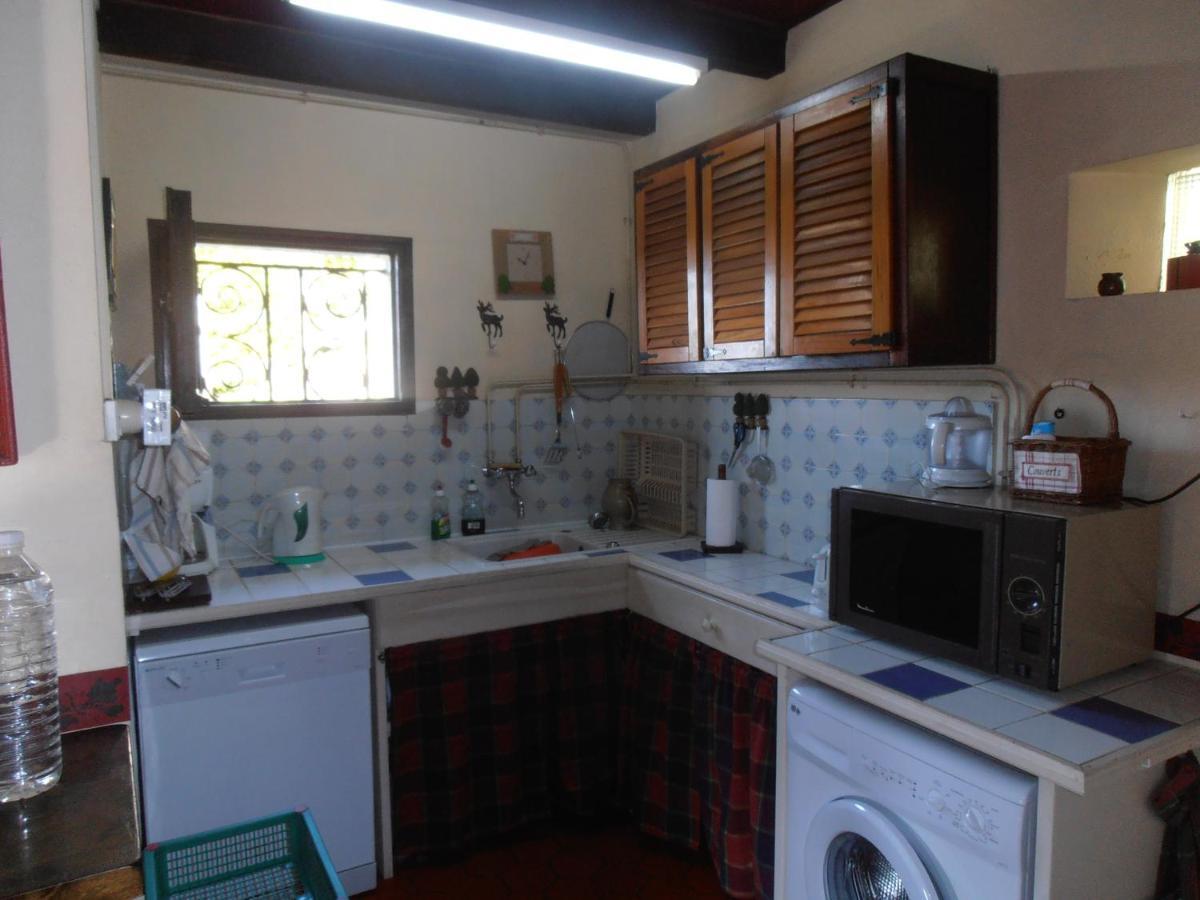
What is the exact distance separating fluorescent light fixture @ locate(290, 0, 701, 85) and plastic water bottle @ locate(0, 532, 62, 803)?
1351 millimetres

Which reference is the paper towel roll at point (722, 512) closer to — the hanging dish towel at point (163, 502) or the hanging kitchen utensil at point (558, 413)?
the hanging kitchen utensil at point (558, 413)

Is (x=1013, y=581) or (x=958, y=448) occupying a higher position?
(x=958, y=448)

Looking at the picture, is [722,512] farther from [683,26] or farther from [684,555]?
[683,26]

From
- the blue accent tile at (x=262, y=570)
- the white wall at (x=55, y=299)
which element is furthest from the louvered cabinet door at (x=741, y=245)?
the white wall at (x=55, y=299)

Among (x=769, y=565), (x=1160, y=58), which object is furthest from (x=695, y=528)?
(x=1160, y=58)

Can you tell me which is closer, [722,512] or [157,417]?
[157,417]

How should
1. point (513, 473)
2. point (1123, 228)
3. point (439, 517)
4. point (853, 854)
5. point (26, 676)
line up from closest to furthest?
1. point (26, 676)
2. point (853, 854)
3. point (1123, 228)
4. point (439, 517)
5. point (513, 473)

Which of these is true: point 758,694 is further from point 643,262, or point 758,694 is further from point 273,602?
point 643,262

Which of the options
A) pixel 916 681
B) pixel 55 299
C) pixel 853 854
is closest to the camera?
pixel 55 299

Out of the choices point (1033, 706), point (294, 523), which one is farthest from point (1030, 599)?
point (294, 523)

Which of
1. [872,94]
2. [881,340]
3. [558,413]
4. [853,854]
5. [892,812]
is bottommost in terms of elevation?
[853,854]

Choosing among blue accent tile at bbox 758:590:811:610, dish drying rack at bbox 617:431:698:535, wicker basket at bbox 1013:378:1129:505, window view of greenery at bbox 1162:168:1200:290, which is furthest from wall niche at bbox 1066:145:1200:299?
dish drying rack at bbox 617:431:698:535

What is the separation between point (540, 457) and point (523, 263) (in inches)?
30.1

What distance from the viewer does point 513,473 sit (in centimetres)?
321
